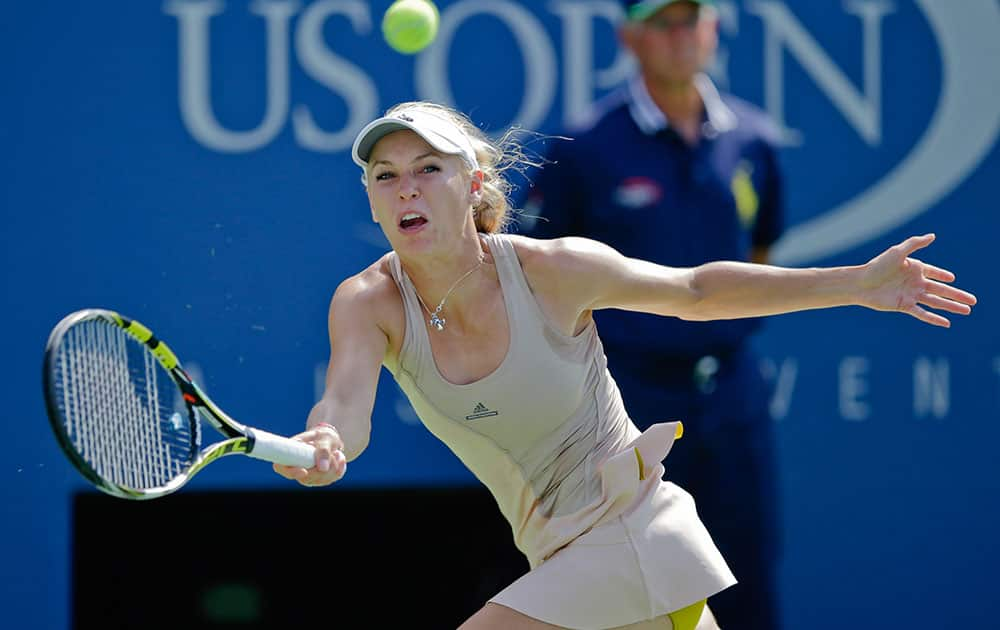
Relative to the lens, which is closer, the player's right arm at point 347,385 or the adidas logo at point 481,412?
the player's right arm at point 347,385

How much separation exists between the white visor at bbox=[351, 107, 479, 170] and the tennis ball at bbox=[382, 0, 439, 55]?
1.31 m

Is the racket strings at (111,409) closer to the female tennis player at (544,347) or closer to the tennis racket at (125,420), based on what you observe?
the tennis racket at (125,420)

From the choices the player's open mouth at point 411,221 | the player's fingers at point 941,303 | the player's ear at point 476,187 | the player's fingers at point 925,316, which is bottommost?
the player's fingers at point 925,316

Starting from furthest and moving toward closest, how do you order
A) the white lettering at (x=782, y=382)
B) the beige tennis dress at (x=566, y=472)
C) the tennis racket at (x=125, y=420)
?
1. the white lettering at (x=782, y=382)
2. the beige tennis dress at (x=566, y=472)
3. the tennis racket at (x=125, y=420)

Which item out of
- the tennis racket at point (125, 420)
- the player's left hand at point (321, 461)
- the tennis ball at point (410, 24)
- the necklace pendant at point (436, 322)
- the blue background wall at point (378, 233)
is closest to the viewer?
the tennis racket at point (125, 420)

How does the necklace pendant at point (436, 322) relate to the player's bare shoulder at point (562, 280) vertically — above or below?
below

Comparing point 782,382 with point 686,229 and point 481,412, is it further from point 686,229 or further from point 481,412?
point 481,412

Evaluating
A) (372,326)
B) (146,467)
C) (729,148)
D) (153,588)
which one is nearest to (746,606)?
(729,148)

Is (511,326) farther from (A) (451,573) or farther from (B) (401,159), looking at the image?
(A) (451,573)

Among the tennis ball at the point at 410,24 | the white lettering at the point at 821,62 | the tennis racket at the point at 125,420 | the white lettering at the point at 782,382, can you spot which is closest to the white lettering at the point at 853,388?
the white lettering at the point at 782,382

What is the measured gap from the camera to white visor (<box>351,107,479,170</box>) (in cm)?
314

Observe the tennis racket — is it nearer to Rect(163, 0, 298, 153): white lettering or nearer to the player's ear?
the player's ear

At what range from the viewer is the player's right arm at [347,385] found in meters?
2.88

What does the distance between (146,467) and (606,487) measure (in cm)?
90
